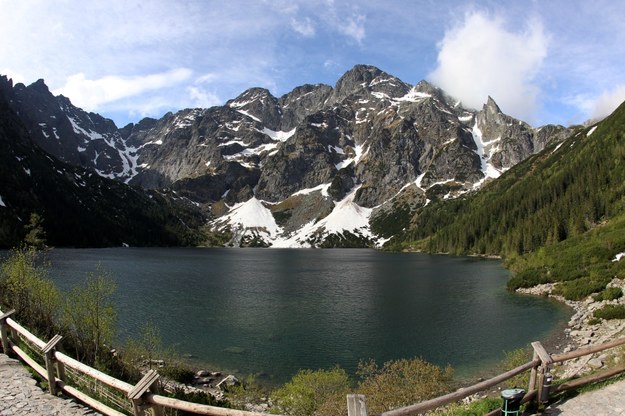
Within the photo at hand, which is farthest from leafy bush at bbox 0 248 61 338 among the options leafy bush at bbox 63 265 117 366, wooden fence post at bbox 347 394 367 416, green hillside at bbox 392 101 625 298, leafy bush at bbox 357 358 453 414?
green hillside at bbox 392 101 625 298

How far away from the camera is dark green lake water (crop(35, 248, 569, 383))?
4684 cm

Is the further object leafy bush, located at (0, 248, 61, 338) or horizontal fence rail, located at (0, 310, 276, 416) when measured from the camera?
leafy bush, located at (0, 248, 61, 338)

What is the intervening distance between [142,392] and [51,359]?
714 cm

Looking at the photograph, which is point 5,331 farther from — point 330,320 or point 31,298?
point 330,320

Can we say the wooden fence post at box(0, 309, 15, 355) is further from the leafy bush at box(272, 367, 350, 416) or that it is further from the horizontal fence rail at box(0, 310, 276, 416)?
the leafy bush at box(272, 367, 350, 416)

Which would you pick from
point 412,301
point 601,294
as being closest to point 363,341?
point 412,301

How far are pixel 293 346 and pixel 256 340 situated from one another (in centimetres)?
563

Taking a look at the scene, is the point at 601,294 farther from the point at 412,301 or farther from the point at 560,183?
the point at 560,183

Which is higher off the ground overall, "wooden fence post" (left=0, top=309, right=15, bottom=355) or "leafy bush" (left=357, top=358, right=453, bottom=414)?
"wooden fence post" (left=0, top=309, right=15, bottom=355)

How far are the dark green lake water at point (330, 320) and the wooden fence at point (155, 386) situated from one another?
1019 inches

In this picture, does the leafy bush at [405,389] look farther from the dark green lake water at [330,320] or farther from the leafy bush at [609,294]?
the leafy bush at [609,294]

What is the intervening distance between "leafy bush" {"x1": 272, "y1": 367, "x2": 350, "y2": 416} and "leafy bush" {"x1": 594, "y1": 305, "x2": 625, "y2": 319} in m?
37.7

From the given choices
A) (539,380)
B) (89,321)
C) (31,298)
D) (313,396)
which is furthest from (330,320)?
(539,380)

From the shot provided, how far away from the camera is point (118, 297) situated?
7862cm
